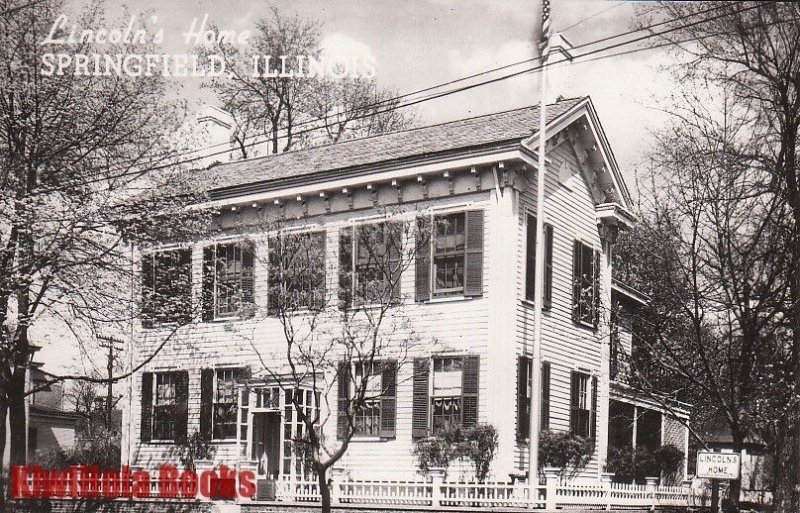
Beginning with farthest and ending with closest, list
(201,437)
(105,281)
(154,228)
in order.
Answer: (201,437), (154,228), (105,281)

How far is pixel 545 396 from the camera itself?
21.4 meters

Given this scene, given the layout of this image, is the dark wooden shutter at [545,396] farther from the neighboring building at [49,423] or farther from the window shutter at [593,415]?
the neighboring building at [49,423]

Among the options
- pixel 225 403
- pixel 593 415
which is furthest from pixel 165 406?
pixel 593 415

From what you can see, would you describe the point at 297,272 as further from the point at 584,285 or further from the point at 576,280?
the point at 584,285

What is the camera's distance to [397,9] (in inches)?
727

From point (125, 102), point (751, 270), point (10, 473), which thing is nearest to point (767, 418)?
point (751, 270)

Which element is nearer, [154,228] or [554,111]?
[154,228]

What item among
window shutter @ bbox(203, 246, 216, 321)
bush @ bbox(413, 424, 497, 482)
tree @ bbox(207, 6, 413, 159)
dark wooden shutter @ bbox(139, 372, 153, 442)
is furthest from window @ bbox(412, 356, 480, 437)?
tree @ bbox(207, 6, 413, 159)

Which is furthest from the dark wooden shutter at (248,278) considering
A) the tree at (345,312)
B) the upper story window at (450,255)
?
the upper story window at (450,255)

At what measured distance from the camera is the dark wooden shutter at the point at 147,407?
2480 cm

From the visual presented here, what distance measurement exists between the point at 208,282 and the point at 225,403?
296cm

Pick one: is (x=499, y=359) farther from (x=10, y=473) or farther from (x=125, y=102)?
(x=10, y=473)

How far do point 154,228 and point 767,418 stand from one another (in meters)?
12.8

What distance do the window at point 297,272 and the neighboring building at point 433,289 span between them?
222mm
